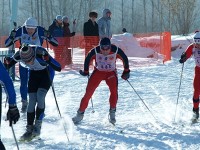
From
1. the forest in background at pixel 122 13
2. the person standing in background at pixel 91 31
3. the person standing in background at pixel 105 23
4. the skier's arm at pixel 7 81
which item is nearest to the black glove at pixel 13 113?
the skier's arm at pixel 7 81

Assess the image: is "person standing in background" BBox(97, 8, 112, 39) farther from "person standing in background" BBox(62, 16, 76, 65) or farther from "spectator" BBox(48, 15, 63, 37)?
"spectator" BBox(48, 15, 63, 37)

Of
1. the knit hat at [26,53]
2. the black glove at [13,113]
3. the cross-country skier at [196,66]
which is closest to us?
Result: the black glove at [13,113]

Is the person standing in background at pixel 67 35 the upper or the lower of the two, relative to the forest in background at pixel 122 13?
lower

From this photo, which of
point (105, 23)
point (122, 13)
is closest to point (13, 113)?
point (105, 23)

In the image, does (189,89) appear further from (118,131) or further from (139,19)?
(139,19)

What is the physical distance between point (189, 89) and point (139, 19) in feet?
171

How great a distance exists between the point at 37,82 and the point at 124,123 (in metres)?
1.85

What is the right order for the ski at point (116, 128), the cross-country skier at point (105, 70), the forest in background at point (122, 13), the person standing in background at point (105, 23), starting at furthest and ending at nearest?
the forest in background at point (122, 13)
the person standing in background at point (105, 23)
the cross-country skier at point (105, 70)
the ski at point (116, 128)

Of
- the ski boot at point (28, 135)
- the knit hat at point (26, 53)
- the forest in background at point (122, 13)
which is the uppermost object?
the forest in background at point (122, 13)

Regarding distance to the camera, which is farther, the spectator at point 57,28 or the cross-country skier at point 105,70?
the spectator at point 57,28

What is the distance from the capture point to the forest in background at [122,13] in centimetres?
3497

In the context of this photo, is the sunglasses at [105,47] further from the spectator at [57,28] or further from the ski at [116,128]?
the spectator at [57,28]

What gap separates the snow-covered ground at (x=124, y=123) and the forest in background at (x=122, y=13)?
20.7m

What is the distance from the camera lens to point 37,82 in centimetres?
601
